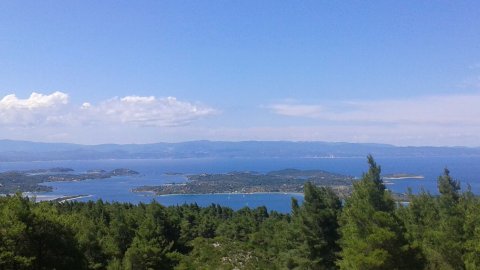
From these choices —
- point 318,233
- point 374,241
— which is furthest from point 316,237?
point 374,241

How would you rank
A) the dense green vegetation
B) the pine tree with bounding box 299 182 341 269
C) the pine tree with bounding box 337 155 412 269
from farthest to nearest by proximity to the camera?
the pine tree with bounding box 299 182 341 269, the dense green vegetation, the pine tree with bounding box 337 155 412 269

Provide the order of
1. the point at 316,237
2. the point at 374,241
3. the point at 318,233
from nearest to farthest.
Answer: the point at 374,241, the point at 316,237, the point at 318,233

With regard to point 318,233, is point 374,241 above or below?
above

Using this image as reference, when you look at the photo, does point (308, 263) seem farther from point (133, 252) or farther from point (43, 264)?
point (43, 264)

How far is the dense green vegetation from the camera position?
14.1m

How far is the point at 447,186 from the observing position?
31.7 metres

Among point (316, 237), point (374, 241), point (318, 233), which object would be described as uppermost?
point (374, 241)

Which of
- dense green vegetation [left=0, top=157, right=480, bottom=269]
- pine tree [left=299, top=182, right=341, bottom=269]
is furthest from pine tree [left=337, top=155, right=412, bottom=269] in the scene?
pine tree [left=299, top=182, right=341, bottom=269]

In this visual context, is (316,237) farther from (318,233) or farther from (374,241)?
(374,241)

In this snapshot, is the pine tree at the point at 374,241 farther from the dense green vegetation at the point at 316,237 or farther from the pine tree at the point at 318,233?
the pine tree at the point at 318,233

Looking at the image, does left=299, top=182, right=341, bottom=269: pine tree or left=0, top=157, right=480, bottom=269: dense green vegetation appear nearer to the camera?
left=0, top=157, right=480, bottom=269: dense green vegetation

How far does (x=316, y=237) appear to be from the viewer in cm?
2002

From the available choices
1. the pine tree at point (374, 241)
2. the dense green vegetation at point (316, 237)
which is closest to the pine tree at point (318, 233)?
the dense green vegetation at point (316, 237)

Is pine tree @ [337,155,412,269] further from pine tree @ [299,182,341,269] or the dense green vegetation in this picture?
pine tree @ [299,182,341,269]
